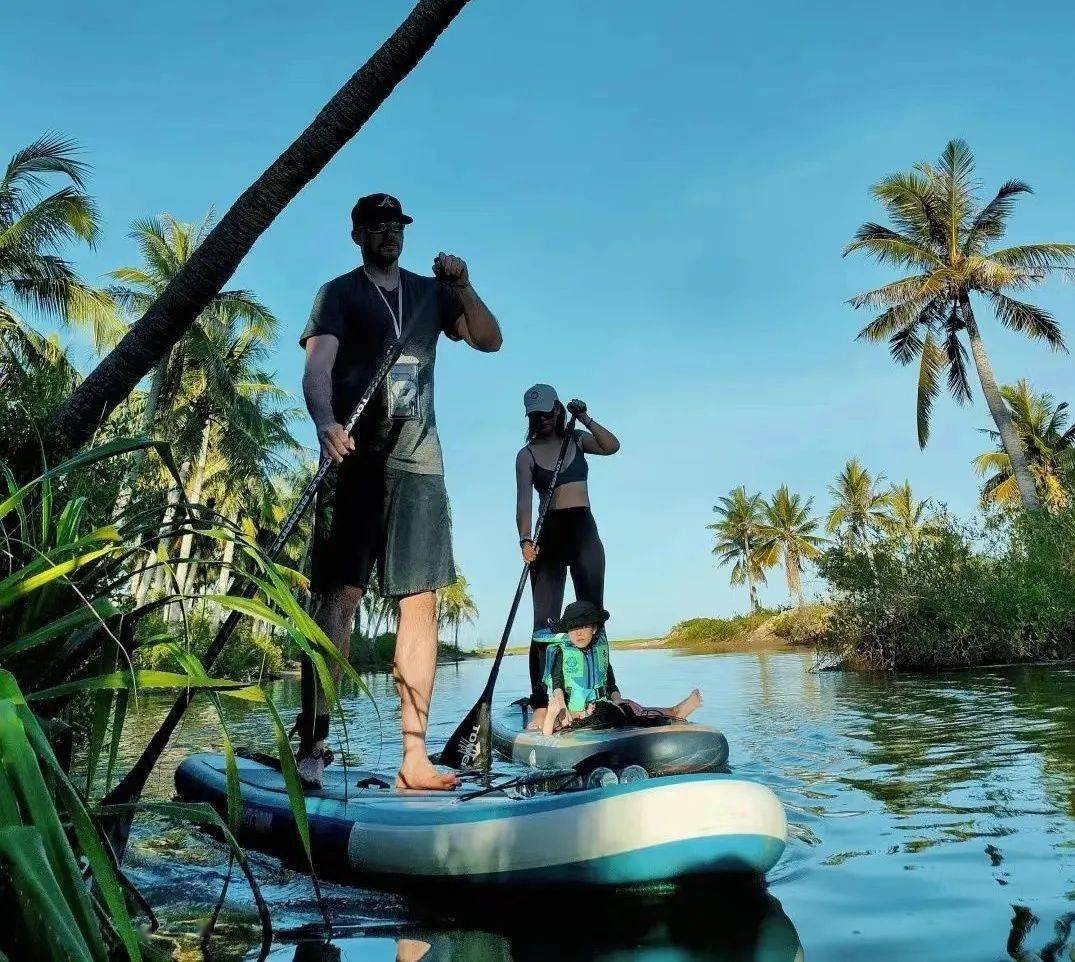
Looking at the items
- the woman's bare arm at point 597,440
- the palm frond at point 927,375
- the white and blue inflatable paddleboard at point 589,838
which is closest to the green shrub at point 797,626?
the palm frond at point 927,375

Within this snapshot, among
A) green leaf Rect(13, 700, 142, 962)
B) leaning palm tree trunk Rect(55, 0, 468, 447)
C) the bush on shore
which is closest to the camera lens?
green leaf Rect(13, 700, 142, 962)

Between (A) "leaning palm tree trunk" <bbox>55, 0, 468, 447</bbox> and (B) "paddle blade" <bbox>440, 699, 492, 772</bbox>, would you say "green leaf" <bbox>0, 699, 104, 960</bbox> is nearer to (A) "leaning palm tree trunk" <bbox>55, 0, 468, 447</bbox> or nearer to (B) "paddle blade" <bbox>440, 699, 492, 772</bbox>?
(A) "leaning palm tree trunk" <bbox>55, 0, 468, 447</bbox>

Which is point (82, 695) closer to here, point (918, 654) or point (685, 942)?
point (685, 942)

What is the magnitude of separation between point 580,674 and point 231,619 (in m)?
3.67

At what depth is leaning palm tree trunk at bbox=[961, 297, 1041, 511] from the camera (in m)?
25.2

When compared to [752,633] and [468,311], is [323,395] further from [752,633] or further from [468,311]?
[752,633]

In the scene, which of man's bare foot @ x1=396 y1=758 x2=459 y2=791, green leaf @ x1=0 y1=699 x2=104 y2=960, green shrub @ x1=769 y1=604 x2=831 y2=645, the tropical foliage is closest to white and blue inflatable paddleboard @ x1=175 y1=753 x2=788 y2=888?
man's bare foot @ x1=396 y1=758 x2=459 y2=791

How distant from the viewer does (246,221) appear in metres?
3.45

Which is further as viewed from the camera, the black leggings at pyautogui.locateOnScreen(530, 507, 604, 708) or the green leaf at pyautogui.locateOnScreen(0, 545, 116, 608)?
the black leggings at pyautogui.locateOnScreen(530, 507, 604, 708)

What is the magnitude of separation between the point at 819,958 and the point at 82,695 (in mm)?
2428

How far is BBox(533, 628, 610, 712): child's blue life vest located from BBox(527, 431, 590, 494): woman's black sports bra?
1359 mm

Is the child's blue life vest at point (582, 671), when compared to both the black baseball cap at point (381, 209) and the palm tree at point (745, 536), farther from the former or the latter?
the palm tree at point (745, 536)

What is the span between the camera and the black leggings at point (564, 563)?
22.7 feet

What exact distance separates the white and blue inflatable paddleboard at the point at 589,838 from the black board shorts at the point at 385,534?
112cm
